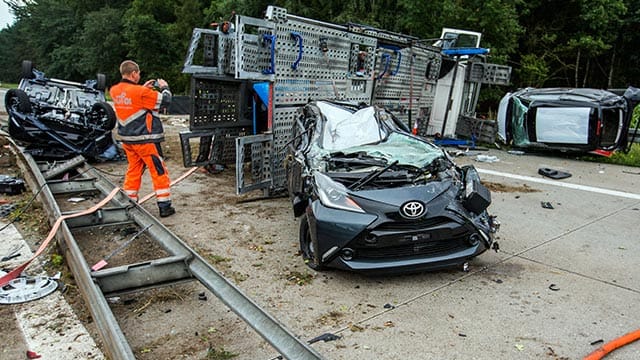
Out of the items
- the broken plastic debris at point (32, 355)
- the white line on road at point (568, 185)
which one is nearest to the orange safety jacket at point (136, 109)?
the broken plastic debris at point (32, 355)

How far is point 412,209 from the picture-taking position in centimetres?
356

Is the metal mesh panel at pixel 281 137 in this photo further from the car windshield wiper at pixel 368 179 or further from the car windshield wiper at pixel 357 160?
the car windshield wiper at pixel 368 179

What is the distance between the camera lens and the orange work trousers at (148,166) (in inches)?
211

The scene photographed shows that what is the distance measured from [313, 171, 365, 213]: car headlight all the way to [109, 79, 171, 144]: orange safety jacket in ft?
8.24

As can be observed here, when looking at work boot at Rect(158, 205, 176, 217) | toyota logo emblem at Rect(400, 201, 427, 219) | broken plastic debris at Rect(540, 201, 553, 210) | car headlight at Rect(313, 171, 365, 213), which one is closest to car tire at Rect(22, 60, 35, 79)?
work boot at Rect(158, 205, 176, 217)

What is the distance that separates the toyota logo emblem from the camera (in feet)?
11.7

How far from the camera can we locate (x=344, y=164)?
4.21 m

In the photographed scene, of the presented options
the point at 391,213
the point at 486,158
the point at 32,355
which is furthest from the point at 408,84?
the point at 32,355

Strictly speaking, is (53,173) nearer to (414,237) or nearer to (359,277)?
(359,277)

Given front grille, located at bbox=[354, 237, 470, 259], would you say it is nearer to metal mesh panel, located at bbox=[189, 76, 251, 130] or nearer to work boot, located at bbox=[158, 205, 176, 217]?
work boot, located at bbox=[158, 205, 176, 217]

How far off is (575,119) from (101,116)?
31.0 feet

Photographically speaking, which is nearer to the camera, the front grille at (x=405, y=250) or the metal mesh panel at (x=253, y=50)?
the front grille at (x=405, y=250)

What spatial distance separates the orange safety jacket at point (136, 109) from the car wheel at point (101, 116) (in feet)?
11.0

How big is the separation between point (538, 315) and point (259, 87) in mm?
5447
